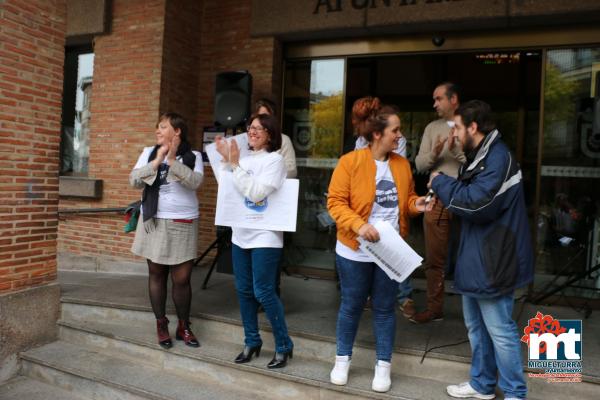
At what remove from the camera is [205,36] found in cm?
723

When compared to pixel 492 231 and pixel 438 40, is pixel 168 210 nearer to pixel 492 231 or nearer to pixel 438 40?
pixel 492 231

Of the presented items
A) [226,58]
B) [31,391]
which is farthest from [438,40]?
[31,391]

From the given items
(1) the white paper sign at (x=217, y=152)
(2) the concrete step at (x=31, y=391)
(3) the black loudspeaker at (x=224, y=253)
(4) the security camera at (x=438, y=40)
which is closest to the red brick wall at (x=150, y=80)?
(3) the black loudspeaker at (x=224, y=253)

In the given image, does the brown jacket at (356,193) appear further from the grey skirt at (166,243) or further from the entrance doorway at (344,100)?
the entrance doorway at (344,100)

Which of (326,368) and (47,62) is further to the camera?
(47,62)

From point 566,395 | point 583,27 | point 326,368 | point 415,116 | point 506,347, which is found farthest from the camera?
point 415,116

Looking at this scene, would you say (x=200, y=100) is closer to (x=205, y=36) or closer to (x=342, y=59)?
(x=205, y=36)

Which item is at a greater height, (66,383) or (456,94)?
(456,94)

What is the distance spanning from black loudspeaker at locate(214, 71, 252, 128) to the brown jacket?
2.92 m

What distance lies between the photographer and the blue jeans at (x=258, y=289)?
367 centimetres

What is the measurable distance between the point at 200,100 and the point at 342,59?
2.08 metres

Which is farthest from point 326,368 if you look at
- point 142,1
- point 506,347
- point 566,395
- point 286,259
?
point 142,1

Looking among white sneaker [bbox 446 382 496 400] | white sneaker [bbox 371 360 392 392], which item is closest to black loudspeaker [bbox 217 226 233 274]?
white sneaker [bbox 371 360 392 392]

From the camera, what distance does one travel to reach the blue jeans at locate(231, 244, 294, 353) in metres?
3.67
